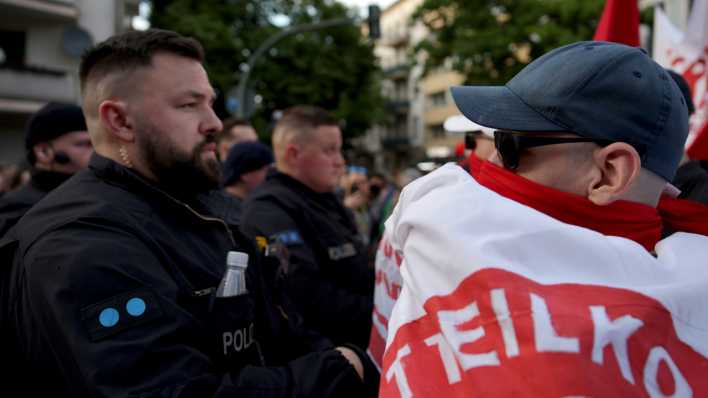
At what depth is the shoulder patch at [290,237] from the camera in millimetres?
2932

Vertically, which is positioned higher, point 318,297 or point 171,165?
point 171,165

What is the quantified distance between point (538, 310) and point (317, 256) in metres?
2.17

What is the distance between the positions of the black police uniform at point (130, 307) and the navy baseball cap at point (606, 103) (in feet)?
3.01

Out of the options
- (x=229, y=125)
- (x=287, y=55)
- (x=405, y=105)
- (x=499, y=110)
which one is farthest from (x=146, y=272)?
(x=405, y=105)

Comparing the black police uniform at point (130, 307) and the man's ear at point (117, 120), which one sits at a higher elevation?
the man's ear at point (117, 120)

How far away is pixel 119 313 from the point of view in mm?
1460

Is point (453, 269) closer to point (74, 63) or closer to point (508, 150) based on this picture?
point (508, 150)

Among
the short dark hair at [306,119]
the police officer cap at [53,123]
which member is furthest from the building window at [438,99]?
the police officer cap at [53,123]

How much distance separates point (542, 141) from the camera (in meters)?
1.16

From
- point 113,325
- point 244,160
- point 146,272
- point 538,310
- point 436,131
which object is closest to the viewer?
point 538,310

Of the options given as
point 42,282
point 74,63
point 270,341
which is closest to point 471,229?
point 42,282

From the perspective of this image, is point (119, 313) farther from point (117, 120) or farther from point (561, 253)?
point (561, 253)

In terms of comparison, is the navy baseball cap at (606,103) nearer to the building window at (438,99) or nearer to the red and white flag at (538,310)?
the red and white flag at (538,310)

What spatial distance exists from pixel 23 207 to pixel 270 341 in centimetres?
187
